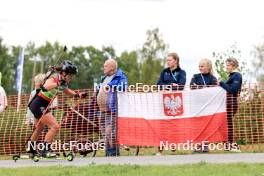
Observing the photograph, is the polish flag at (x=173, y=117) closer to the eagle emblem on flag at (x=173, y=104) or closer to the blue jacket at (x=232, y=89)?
the eagle emblem on flag at (x=173, y=104)

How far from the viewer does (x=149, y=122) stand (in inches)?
546

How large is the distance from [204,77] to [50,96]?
344 centimetres

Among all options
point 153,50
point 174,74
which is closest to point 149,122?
point 174,74

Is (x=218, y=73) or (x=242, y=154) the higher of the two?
(x=218, y=73)

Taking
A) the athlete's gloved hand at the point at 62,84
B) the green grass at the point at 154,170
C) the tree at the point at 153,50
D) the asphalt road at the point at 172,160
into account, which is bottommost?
the green grass at the point at 154,170

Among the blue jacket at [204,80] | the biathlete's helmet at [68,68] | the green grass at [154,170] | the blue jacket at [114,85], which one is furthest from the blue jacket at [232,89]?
the green grass at [154,170]

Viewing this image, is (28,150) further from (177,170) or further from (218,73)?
(218,73)

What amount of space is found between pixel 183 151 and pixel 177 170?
15.6 ft

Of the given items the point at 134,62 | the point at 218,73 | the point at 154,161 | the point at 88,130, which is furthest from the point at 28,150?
the point at 134,62

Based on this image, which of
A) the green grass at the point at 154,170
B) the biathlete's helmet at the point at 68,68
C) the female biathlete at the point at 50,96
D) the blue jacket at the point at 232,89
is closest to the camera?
the green grass at the point at 154,170

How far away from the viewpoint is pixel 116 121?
13945 millimetres

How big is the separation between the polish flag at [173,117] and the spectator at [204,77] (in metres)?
0.20

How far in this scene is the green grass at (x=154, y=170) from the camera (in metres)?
8.86

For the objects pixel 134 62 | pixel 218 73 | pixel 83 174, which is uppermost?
pixel 134 62
